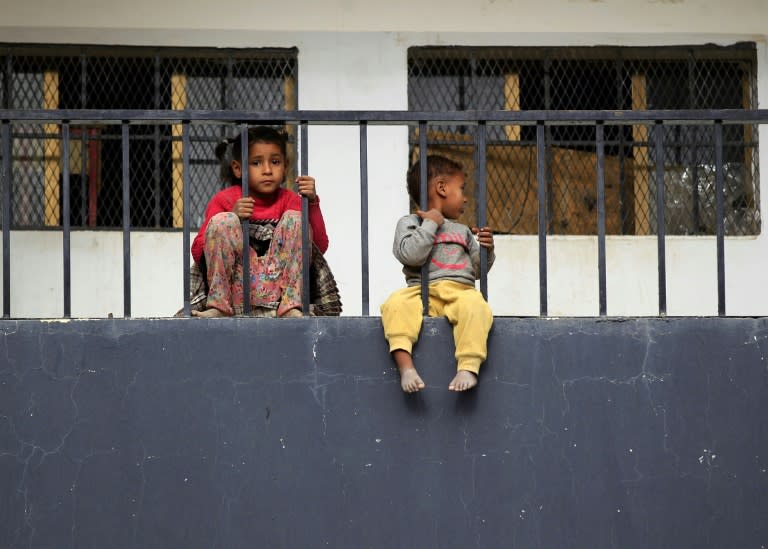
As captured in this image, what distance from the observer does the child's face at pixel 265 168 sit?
194 inches

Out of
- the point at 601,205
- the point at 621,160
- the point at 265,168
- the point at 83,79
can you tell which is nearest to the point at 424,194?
the point at 601,205

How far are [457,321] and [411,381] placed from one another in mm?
269

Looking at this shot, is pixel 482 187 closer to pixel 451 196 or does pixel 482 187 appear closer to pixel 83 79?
pixel 451 196

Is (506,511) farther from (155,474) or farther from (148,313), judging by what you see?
(148,313)

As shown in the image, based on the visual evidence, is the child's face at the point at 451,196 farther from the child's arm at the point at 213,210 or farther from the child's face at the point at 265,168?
the child's arm at the point at 213,210

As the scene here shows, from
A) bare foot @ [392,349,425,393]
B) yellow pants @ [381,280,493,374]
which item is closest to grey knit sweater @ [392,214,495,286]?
yellow pants @ [381,280,493,374]

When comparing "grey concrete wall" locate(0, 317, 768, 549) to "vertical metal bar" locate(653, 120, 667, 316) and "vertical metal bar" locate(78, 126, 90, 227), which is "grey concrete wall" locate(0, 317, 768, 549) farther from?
"vertical metal bar" locate(78, 126, 90, 227)

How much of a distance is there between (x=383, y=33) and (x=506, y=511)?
14.2ft

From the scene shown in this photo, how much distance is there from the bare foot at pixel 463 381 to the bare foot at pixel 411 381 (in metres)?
0.11

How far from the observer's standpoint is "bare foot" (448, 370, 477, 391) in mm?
4262

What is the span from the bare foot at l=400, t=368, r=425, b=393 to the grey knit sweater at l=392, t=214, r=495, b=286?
39cm

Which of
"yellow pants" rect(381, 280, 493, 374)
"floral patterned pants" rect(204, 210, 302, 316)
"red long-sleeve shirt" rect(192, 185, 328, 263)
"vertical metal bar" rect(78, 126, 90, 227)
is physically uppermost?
"vertical metal bar" rect(78, 126, 90, 227)

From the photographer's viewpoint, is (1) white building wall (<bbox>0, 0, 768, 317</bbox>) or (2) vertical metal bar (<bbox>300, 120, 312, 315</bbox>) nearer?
(2) vertical metal bar (<bbox>300, 120, 312, 315</bbox>)

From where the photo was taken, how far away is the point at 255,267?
15.5ft
